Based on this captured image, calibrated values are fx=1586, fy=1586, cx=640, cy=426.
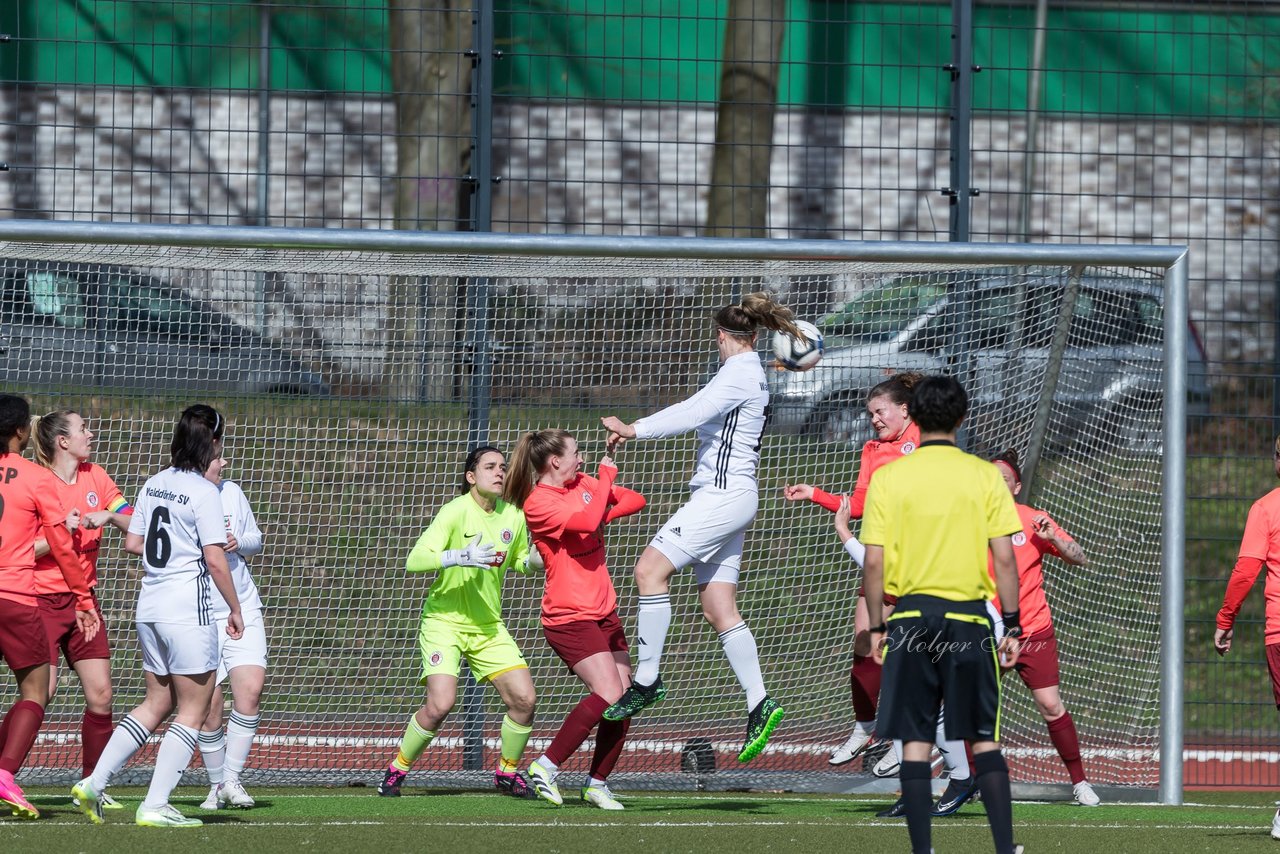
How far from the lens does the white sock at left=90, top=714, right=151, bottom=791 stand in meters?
6.74

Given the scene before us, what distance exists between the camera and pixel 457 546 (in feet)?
26.9

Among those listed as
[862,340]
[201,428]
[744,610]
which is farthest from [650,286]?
[201,428]

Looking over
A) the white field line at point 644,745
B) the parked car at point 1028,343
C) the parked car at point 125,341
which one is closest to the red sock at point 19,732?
the white field line at point 644,745

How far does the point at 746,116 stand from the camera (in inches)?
448

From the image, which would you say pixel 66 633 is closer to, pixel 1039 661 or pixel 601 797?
pixel 601 797

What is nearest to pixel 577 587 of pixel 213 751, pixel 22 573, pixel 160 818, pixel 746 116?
pixel 213 751

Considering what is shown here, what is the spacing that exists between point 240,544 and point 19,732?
50.5 inches

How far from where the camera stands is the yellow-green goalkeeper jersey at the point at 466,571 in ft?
26.8

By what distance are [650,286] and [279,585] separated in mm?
2864

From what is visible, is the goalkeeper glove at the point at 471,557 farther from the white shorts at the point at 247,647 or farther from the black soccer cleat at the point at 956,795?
the black soccer cleat at the point at 956,795

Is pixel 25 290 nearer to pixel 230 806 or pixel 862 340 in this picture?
pixel 230 806

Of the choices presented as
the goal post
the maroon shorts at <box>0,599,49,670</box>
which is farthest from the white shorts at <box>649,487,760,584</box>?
the maroon shorts at <box>0,599,49,670</box>

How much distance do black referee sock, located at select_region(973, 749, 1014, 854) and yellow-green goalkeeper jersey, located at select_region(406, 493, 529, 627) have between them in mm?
3195

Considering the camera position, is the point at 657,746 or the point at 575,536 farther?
the point at 657,746
